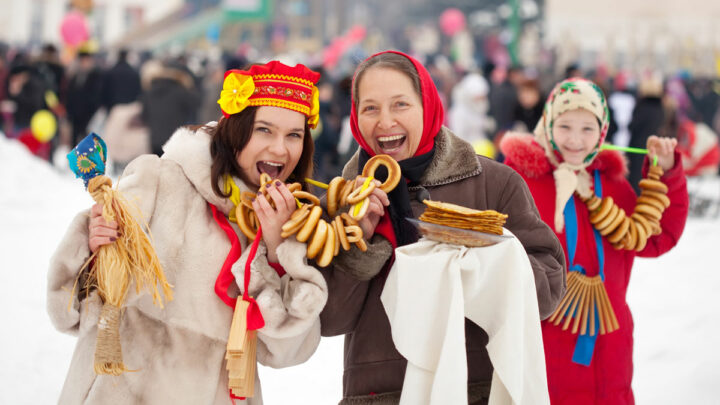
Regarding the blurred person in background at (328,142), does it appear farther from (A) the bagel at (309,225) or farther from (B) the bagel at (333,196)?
(A) the bagel at (309,225)

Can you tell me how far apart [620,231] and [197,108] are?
7580mm

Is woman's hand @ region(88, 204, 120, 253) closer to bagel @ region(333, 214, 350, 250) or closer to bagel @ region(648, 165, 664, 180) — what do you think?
bagel @ region(333, 214, 350, 250)

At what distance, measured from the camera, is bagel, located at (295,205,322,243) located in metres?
1.84

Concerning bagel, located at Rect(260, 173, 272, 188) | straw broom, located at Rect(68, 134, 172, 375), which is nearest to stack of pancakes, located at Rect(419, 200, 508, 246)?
bagel, located at Rect(260, 173, 272, 188)

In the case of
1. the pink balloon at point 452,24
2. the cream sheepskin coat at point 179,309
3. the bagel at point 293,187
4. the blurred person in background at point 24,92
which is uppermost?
the pink balloon at point 452,24

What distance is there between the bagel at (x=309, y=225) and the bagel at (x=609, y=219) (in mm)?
1326

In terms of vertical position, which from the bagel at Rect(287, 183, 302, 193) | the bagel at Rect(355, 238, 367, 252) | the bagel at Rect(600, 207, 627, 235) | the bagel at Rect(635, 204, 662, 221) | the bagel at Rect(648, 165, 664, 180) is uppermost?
the bagel at Rect(648, 165, 664, 180)

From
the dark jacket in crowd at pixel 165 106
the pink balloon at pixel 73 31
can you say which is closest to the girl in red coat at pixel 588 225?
the dark jacket in crowd at pixel 165 106

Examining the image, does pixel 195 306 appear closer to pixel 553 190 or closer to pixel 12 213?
pixel 553 190

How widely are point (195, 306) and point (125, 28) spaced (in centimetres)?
6245

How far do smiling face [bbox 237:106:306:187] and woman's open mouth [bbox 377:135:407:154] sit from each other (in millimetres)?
255

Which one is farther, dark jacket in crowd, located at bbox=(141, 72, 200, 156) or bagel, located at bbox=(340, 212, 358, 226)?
dark jacket in crowd, located at bbox=(141, 72, 200, 156)

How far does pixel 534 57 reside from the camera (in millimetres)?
22453

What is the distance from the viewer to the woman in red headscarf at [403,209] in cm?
201
